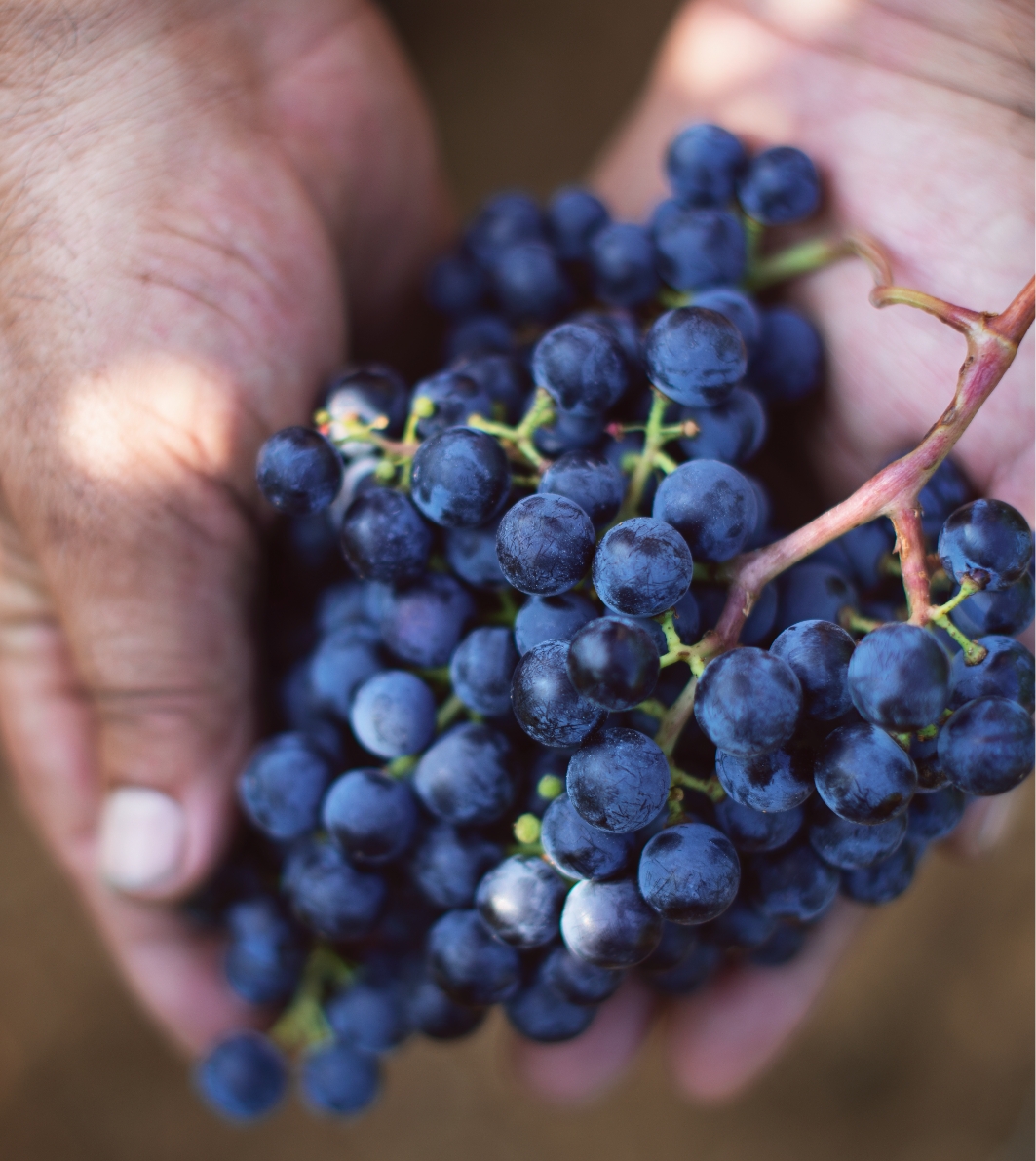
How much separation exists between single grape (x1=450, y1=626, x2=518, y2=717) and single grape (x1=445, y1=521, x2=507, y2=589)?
6 cm

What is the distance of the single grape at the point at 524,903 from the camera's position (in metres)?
1.01

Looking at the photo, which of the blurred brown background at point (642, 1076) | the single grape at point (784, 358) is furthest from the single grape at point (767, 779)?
the blurred brown background at point (642, 1076)

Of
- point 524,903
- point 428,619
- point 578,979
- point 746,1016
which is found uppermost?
Answer: point 428,619

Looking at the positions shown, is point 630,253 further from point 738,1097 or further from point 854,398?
point 738,1097

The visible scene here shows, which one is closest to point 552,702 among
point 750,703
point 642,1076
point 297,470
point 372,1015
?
point 750,703

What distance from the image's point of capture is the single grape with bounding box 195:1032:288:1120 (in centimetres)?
142

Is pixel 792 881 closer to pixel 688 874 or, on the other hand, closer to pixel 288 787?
pixel 688 874

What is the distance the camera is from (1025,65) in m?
1.30

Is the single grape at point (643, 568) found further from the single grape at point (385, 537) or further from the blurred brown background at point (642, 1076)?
the blurred brown background at point (642, 1076)

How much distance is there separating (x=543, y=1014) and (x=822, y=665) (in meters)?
0.56

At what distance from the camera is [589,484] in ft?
3.28

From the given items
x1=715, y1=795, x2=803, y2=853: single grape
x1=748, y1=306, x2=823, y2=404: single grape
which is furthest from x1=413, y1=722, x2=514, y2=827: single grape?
x1=748, y1=306, x2=823, y2=404: single grape

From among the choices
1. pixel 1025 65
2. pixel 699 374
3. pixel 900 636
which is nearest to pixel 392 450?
pixel 699 374

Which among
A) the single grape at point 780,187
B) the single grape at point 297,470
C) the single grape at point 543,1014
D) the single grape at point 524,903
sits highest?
the single grape at point 297,470
